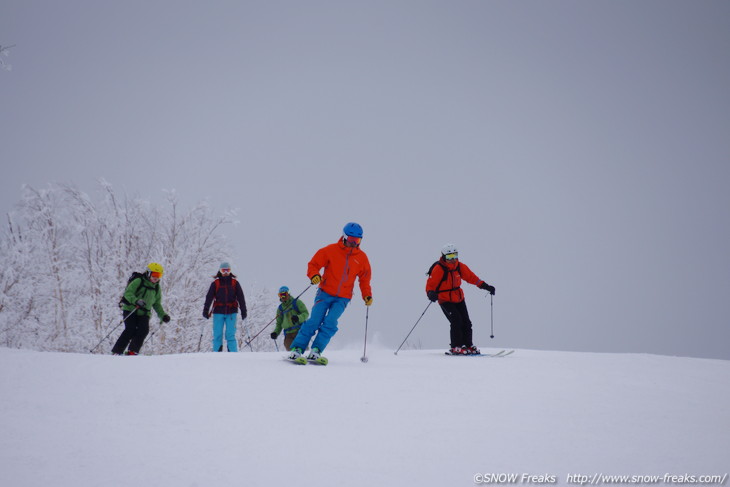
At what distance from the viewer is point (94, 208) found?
796 inches

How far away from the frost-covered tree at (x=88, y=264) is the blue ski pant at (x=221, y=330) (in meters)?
7.79

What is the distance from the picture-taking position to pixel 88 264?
1980 centimetres

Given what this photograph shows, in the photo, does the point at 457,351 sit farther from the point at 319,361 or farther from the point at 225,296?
the point at 225,296

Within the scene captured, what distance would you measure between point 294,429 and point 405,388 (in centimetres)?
171

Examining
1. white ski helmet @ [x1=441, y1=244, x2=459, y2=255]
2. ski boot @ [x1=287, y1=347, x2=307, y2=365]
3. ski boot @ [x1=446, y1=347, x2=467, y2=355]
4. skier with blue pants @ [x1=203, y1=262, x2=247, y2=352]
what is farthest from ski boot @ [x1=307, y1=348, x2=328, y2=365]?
skier with blue pants @ [x1=203, y1=262, x2=247, y2=352]

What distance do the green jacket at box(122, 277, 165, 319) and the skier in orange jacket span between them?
5918 mm

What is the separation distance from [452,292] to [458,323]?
0.70 m

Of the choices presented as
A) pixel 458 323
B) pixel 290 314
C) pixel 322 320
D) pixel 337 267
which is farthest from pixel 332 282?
pixel 290 314

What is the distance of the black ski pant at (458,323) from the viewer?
9953 mm

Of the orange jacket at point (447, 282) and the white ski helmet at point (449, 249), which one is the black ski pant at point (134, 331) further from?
the white ski helmet at point (449, 249)

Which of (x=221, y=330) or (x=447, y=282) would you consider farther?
(x=221, y=330)

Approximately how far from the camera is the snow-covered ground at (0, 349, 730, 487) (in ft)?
9.45

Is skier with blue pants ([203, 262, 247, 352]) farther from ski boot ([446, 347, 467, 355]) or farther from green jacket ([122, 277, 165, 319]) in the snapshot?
ski boot ([446, 347, 467, 355])

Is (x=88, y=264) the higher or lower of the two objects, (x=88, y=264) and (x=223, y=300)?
the higher
